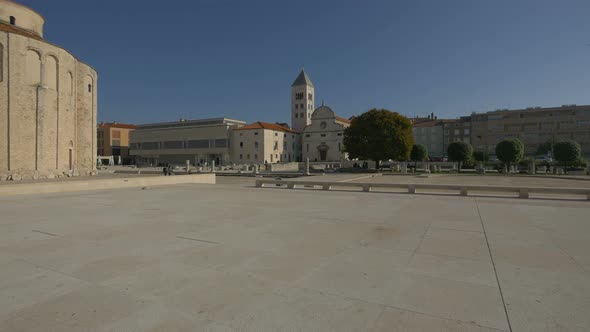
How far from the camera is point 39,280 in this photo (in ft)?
13.5

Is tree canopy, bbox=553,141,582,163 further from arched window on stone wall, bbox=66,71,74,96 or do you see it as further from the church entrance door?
arched window on stone wall, bbox=66,71,74,96

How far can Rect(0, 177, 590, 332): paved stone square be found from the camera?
314cm

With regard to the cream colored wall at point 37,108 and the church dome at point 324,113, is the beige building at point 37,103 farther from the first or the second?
the church dome at point 324,113

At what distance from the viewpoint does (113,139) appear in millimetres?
90438

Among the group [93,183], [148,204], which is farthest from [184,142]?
[148,204]

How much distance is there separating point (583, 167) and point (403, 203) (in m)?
42.5

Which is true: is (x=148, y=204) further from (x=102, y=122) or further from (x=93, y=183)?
(x=102, y=122)

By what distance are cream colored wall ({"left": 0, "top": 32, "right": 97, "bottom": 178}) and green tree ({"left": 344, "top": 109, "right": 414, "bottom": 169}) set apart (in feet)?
107

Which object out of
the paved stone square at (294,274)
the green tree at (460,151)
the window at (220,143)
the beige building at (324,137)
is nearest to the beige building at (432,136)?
the beige building at (324,137)

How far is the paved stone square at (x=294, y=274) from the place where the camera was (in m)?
3.14

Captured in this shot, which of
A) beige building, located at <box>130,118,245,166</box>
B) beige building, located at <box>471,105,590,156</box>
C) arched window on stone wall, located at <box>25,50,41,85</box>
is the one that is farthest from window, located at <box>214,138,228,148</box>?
beige building, located at <box>471,105,590,156</box>

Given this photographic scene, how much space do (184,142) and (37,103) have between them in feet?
182

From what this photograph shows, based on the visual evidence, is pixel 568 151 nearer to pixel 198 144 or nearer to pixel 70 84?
pixel 70 84

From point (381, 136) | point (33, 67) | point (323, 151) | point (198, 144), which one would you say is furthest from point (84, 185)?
point (323, 151)
